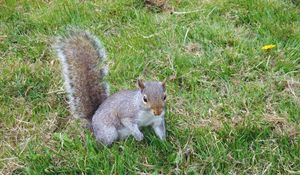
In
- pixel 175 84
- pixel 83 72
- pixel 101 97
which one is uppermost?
pixel 83 72

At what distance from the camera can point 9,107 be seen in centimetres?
261

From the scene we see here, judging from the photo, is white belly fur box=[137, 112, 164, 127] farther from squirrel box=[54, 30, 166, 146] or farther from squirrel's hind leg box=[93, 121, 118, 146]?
squirrel's hind leg box=[93, 121, 118, 146]

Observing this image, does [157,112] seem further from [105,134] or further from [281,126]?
[281,126]

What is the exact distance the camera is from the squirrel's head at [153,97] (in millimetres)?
2170

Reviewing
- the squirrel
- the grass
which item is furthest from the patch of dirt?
the squirrel

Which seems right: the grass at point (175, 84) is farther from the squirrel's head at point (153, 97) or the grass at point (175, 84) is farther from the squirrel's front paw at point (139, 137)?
the squirrel's head at point (153, 97)

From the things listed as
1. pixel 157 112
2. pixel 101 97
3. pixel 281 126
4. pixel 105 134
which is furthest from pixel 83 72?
pixel 281 126

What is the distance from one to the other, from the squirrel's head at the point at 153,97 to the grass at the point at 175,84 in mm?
167

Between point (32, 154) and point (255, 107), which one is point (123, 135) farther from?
point (255, 107)

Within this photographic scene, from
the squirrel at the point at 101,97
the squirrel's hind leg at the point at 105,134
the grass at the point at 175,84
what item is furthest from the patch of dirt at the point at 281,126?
the squirrel's hind leg at the point at 105,134

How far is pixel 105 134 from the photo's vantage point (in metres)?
2.29

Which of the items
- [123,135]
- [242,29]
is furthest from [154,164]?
[242,29]

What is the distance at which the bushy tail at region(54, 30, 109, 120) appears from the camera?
7.99ft

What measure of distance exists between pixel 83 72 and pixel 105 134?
322 millimetres
